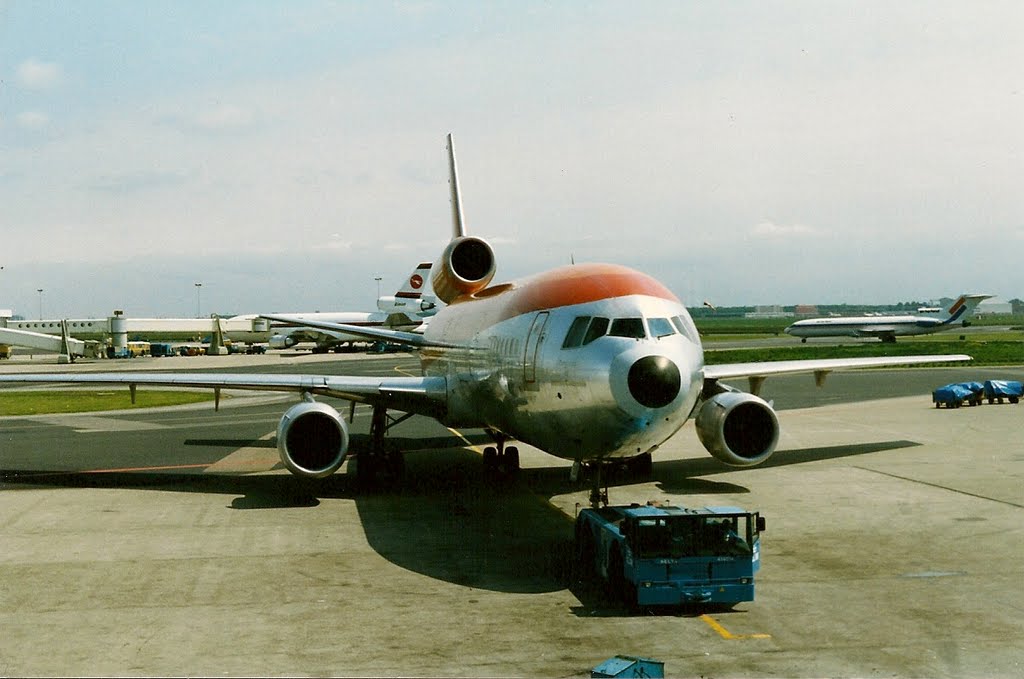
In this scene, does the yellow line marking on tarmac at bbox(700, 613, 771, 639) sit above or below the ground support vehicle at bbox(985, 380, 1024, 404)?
above

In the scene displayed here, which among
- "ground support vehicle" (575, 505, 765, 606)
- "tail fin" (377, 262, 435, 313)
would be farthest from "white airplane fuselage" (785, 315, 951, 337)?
"ground support vehicle" (575, 505, 765, 606)

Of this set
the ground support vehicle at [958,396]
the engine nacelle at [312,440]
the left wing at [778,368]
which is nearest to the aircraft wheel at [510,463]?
the engine nacelle at [312,440]

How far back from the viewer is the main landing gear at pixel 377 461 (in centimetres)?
2506

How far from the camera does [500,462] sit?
88.4ft

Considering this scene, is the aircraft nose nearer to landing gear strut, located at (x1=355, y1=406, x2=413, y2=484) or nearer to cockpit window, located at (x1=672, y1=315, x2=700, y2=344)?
cockpit window, located at (x1=672, y1=315, x2=700, y2=344)

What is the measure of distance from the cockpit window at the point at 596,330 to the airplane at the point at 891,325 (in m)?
108

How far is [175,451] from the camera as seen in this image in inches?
1277

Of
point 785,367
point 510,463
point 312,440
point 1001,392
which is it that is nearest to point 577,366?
point 312,440

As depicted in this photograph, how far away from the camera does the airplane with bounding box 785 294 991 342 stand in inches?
4665

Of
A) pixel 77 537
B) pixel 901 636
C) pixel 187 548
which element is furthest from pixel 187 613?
pixel 901 636

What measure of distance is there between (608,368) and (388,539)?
5.81 meters

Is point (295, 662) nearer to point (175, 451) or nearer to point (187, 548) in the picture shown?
point (187, 548)

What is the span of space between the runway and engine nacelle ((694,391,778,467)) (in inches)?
58.3

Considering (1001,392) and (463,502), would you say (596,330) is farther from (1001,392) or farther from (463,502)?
(1001,392)
